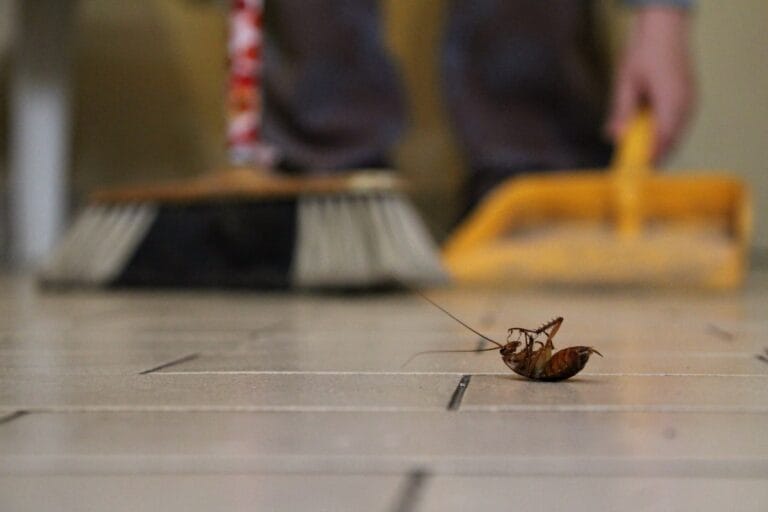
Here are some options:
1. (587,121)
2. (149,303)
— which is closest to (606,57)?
(587,121)

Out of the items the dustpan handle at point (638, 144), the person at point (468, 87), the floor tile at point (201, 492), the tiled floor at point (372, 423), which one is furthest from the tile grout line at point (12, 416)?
the person at point (468, 87)

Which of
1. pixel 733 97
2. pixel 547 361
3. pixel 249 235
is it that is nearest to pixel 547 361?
pixel 547 361

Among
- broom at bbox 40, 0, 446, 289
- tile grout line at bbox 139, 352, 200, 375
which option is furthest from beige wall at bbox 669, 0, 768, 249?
tile grout line at bbox 139, 352, 200, 375

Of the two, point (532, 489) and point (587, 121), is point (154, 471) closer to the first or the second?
point (532, 489)

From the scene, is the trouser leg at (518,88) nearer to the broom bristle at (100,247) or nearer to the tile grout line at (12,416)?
the broom bristle at (100,247)

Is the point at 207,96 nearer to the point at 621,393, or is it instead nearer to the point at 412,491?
the point at 621,393
